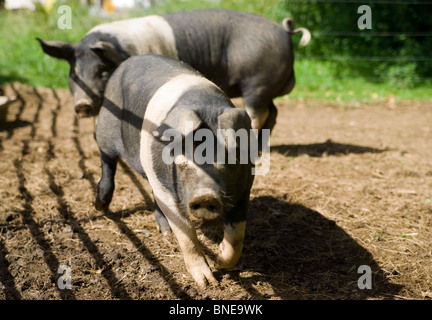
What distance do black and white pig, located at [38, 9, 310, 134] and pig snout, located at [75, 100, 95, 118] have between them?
70 millimetres

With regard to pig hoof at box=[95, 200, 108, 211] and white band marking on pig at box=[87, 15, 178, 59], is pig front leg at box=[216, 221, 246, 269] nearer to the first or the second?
pig hoof at box=[95, 200, 108, 211]

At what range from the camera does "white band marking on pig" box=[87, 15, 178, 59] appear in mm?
4633

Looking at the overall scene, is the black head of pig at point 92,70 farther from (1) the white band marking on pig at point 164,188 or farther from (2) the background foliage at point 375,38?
(2) the background foliage at point 375,38

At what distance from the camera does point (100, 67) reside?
4.55m

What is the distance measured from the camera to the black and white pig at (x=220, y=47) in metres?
4.73

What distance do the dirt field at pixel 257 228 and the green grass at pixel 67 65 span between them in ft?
11.0

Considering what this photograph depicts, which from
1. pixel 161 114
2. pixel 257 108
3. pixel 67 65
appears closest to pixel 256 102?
pixel 257 108

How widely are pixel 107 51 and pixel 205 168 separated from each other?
103 inches

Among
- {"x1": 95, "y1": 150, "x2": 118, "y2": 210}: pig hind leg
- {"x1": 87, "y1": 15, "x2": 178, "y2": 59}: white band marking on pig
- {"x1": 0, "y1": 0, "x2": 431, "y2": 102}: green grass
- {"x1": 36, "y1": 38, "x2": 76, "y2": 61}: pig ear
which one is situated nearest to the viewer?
{"x1": 95, "y1": 150, "x2": 118, "y2": 210}: pig hind leg

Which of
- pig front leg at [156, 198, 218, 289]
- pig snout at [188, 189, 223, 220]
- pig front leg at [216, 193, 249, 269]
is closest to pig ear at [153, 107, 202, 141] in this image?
pig snout at [188, 189, 223, 220]

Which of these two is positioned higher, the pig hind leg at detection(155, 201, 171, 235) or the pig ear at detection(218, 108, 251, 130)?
the pig ear at detection(218, 108, 251, 130)
